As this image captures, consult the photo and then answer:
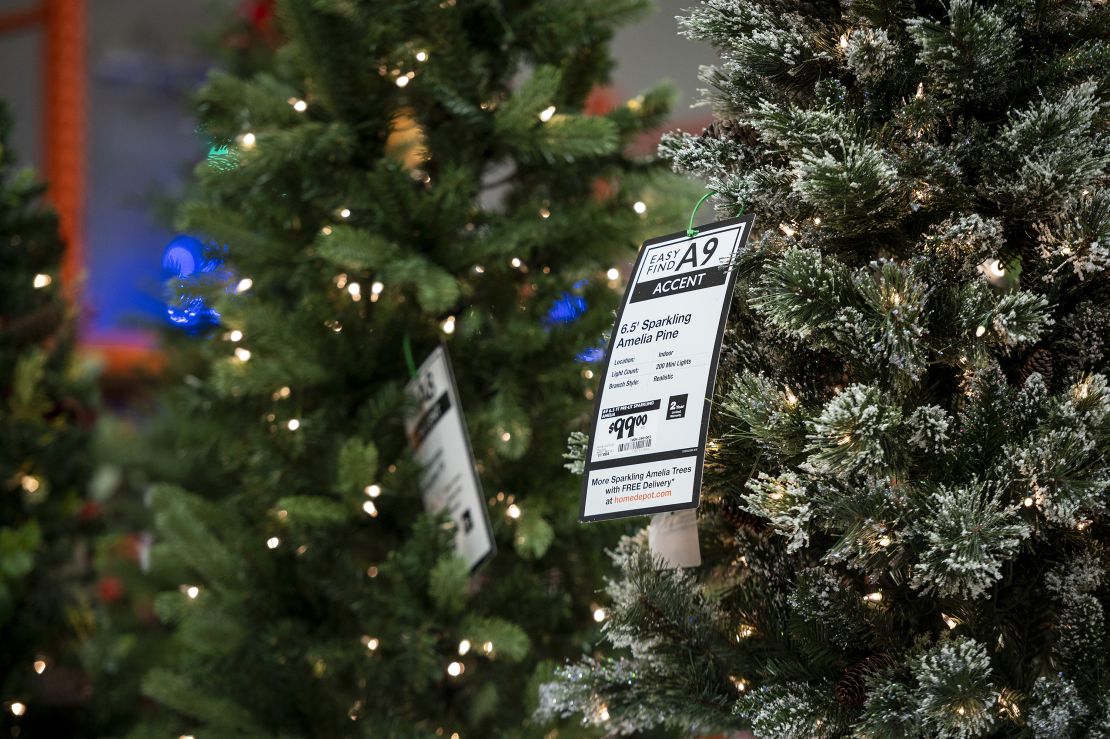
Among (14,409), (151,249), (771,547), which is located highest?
(771,547)

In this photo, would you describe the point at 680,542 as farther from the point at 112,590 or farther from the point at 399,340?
the point at 112,590

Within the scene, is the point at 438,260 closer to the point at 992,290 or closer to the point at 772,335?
the point at 772,335

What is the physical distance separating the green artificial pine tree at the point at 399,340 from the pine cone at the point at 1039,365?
81 centimetres

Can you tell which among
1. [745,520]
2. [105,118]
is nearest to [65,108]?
[105,118]

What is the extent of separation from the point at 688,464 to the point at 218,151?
108 centimetres

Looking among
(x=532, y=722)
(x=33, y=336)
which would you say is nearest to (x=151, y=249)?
(x=33, y=336)

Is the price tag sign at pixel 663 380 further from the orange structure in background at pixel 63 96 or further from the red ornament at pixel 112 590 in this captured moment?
the orange structure in background at pixel 63 96

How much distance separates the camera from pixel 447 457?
187 centimetres

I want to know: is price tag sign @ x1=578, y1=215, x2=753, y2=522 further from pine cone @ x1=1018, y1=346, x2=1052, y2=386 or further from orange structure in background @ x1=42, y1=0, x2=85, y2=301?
orange structure in background @ x1=42, y1=0, x2=85, y2=301

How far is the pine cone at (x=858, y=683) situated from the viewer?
1145 millimetres

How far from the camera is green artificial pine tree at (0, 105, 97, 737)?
2.71 metres

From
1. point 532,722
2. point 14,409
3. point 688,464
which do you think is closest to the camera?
point 688,464

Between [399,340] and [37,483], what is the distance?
1.33m

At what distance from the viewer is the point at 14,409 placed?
280cm
